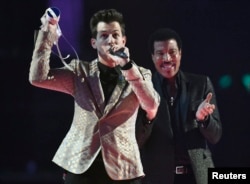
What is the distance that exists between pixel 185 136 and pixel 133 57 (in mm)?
486

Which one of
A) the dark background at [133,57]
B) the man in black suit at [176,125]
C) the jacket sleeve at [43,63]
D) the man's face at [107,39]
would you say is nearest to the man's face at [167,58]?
the man in black suit at [176,125]

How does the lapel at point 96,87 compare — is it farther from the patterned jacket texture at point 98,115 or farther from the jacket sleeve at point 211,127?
the jacket sleeve at point 211,127

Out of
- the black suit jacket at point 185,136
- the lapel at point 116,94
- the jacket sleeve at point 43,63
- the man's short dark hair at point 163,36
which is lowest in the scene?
the black suit jacket at point 185,136

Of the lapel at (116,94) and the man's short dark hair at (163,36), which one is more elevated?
the man's short dark hair at (163,36)

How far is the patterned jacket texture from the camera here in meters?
1.80

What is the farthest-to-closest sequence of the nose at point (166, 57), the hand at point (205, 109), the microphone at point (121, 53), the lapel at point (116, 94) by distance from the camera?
the nose at point (166, 57) < the hand at point (205, 109) < the lapel at point (116, 94) < the microphone at point (121, 53)

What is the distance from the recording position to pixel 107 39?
6.31 feet

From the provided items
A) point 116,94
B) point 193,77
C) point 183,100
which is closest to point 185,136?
point 183,100

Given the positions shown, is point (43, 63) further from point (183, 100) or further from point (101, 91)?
point (183, 100)

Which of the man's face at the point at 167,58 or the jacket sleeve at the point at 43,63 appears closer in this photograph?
the jacket sleeve at the point at 43,63

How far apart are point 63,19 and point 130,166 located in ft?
3.71

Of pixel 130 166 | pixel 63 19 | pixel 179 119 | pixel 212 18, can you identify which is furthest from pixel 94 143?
pixel 212 18

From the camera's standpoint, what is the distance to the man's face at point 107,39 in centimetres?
192

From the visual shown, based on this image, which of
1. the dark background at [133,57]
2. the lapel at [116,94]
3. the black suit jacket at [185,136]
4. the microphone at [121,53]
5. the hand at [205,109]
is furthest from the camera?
the dark background at [133,57]
